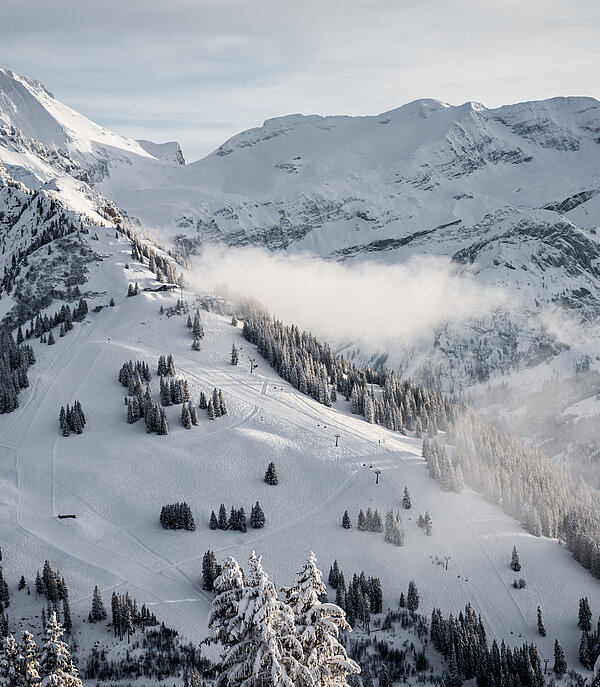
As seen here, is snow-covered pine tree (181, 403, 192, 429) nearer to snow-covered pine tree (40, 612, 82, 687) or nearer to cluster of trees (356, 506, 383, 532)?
cluster of trees (356, 506, 383, 532)

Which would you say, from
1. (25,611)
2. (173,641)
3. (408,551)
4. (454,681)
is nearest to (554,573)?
(408,551)

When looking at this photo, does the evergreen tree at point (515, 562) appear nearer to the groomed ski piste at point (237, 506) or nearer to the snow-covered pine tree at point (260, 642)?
the groomed ski piste at point (237, 506)

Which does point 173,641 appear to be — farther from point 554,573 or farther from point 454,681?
point 554,573

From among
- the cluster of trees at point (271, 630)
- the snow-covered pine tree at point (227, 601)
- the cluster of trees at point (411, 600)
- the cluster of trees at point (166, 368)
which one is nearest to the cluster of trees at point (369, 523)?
the cluster of trees at point (411, 600)

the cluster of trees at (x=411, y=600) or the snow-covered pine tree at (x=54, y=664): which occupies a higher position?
the snow-covered pine tree at (x=54, y=664)

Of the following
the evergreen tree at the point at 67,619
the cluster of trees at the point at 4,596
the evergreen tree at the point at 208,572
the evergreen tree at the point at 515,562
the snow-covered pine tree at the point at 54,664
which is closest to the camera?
the snow-covered pine tree at the point at 54,664

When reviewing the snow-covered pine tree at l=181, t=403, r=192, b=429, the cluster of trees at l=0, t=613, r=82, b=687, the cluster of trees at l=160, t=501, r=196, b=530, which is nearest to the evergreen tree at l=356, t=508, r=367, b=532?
the cluster of trees at l=160, t=501, r=196, b=530

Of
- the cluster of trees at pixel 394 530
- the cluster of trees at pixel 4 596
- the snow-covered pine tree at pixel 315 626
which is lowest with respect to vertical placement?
the cluster of trees at pixel 394 530
